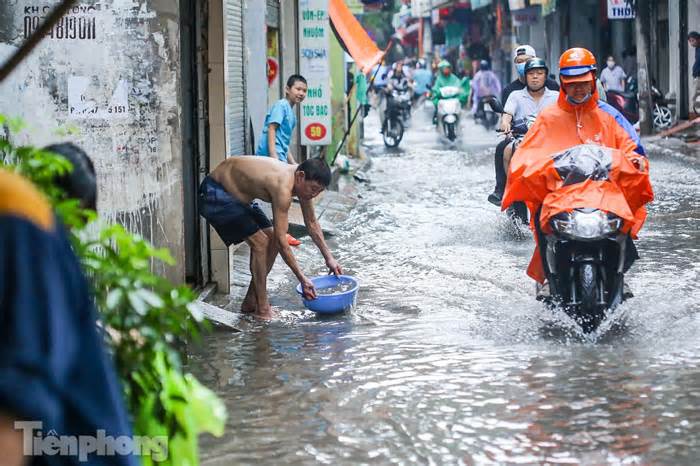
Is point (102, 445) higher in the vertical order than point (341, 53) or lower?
lower

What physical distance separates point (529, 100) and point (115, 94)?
4837 millimetres

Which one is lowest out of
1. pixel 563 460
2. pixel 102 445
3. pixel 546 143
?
pixel 563 460

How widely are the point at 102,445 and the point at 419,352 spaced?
494 cm

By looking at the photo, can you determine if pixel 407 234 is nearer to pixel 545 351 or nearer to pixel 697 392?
pixel 545 351

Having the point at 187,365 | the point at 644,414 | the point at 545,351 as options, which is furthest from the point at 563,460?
the point at 187,365

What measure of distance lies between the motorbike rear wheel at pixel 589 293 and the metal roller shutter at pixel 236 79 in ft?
15.3

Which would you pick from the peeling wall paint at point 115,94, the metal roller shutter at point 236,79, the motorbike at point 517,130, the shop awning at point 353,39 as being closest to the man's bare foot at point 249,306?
the peeling wall paint at point 115,94

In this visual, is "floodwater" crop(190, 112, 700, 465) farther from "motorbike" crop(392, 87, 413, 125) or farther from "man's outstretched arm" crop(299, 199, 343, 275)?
"motorbike" crop(392, 87, 413, 125)

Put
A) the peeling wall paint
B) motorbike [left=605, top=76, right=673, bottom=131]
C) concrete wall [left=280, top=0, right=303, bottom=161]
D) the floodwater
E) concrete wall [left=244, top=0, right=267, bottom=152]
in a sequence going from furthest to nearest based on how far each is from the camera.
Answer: motorbike [left=605, top=76, right=673, bottom=131] → concrete wall [left=280, top=0, right=303, bottom=161] → concrete wall [left=244, top=0, right=267, bottom=152] → the peeling wall paint → the floodwater

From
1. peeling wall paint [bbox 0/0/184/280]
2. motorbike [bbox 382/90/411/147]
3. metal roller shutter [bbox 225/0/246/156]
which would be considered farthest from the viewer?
motorbike [bbox 382/90/411/147]

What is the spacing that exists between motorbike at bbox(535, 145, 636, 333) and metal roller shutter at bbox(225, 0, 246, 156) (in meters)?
4.45

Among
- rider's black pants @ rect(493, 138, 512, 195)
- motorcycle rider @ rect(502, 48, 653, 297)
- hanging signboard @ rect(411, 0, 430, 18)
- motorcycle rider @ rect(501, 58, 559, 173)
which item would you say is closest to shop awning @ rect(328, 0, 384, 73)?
rider's black pants @ rect(493, 138, 512, 195)

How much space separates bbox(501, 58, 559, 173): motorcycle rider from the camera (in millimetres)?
11102

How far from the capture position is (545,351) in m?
6.80
